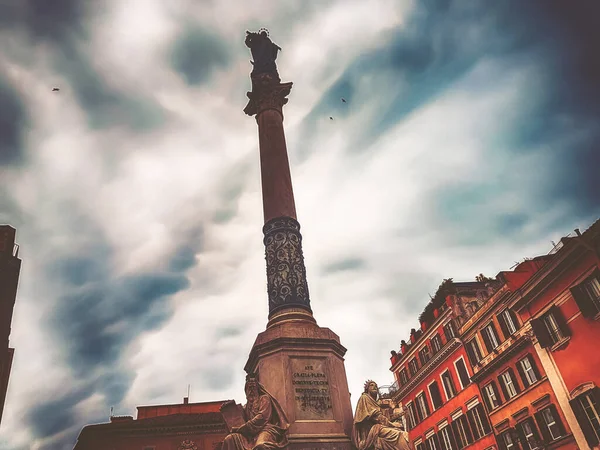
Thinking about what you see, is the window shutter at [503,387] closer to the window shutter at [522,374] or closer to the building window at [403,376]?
the window shutter at [522,374]

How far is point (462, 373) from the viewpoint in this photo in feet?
Answer: 112

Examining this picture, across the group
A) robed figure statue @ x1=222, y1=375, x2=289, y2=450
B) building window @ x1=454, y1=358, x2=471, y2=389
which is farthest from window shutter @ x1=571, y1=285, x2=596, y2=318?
robed figure statue @ x1=222, y1=375, x2=289, y2=450

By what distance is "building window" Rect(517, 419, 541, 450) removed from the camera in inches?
1048

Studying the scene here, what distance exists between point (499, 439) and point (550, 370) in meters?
6.74

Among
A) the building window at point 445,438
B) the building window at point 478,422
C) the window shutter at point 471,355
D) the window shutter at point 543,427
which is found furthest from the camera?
the building window at point 445,438

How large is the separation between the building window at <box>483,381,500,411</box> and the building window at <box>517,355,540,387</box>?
279 centimetres

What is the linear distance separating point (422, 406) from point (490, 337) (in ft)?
35.3

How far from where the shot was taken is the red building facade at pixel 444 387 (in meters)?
32.5

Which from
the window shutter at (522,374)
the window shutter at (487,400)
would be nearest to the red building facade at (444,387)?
the window shutter at (487,400)

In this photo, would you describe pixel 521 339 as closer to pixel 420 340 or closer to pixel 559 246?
pixel 559 246

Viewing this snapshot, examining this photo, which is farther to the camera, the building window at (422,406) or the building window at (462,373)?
the building window at (422,406)

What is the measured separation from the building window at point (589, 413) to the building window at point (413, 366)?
17.4 m

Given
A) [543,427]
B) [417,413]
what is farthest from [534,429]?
[417,413]

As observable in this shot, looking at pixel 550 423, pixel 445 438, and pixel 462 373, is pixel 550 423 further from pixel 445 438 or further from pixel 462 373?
pixel 445 438
